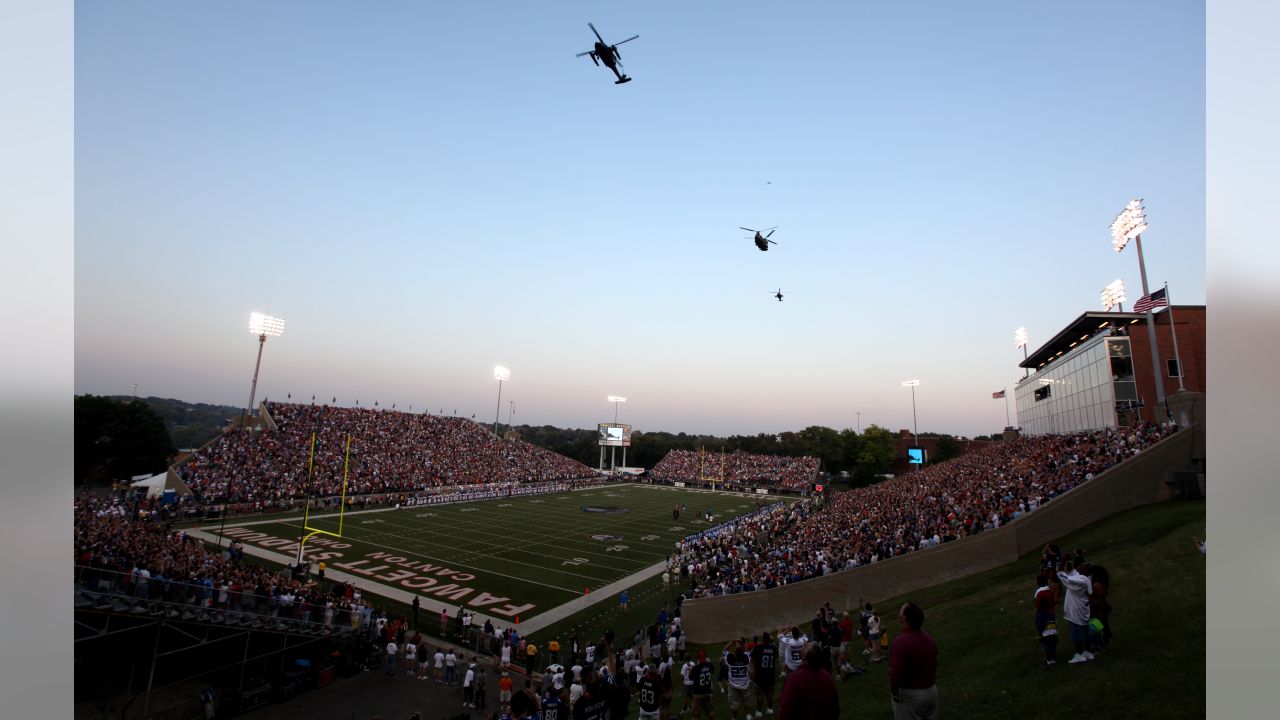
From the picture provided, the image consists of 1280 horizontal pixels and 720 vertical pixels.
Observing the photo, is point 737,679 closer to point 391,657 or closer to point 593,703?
point 593,703

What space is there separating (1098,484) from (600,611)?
16833 mm

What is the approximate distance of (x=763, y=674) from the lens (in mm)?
8383

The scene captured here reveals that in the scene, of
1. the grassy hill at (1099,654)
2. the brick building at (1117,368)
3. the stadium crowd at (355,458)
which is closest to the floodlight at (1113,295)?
the brick building at (1117,368)

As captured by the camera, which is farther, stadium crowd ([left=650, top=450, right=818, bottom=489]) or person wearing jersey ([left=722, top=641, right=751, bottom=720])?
stadium crowd ([left=650, top=450, right=818, bottom=489])

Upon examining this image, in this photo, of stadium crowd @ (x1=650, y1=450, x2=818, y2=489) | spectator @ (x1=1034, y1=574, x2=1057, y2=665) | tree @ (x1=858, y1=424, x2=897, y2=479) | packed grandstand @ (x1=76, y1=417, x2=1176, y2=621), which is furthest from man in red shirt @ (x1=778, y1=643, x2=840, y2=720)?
tree @ (x1=858, y1=424, x2=897, y2=479)

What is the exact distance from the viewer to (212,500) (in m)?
38.4

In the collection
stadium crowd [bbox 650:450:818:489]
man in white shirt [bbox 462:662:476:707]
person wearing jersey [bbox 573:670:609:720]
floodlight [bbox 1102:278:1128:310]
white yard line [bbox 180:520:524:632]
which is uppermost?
floodlight [bbox 1102:278:1128:310]

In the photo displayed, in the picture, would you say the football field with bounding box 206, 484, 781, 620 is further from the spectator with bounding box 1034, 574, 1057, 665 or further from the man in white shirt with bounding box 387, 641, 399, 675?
the spectator with bounding box 1034, 574, 1057, 665

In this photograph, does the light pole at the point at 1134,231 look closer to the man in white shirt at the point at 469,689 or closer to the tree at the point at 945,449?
the man in white shirt at the point at 469,689

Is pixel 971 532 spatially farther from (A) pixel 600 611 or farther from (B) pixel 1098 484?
(A) pixel 600 611

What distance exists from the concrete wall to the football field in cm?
778

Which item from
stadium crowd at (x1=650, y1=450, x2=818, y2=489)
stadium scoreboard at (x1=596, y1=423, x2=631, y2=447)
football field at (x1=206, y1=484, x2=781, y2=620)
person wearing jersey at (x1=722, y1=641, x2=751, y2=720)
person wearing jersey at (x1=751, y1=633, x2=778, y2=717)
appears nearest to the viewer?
person wearing jersey at (x1=751, y1=633, x2=778, y2=717)

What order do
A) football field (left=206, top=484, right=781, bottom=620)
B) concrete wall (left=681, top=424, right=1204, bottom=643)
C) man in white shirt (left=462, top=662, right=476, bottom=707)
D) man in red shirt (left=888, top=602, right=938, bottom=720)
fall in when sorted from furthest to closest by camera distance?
football field (left=206, top=484, right=781, bottom=620) < concrete wall (left=681, top=424, right=1204, bottom=643) < man in white shirt (left=462, top=662, right=476, bottom=707) < man in red shirt (left=888, top=602, right=938, bottom=720)

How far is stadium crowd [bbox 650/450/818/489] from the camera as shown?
241 ft
